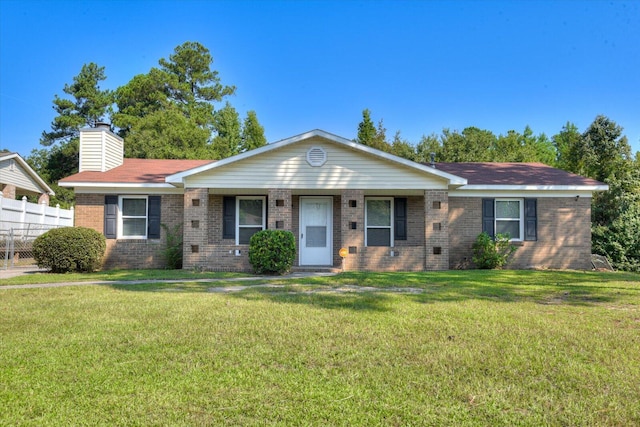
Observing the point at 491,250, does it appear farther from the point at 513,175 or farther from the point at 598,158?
the point at 598,158

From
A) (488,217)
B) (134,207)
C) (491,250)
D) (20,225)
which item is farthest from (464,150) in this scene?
(20,225)

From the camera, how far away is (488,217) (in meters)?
15.1

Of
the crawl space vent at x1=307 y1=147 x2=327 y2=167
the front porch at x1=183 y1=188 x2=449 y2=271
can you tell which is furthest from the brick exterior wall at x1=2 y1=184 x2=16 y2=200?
the crawl space vent at x1=307 y1=147 x2=327 y2=167

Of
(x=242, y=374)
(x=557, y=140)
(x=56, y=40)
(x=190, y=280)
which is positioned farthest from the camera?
(x=557, y=140)

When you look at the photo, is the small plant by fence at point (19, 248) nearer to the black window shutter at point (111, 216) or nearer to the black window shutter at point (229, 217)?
the black window shutter at point (111, 216)

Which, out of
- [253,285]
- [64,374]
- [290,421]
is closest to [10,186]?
[253,285]

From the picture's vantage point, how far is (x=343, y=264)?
1355cm

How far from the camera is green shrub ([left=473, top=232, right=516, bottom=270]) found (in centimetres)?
1430

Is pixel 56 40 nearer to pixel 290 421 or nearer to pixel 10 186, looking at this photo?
pixel 10 186

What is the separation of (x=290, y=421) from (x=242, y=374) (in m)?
0.96

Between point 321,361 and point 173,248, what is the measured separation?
11258 mm

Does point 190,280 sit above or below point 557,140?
below

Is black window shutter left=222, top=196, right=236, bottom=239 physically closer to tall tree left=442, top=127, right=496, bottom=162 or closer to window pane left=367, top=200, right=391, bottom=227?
window pane left=367, top=200, right=391, bottom=227

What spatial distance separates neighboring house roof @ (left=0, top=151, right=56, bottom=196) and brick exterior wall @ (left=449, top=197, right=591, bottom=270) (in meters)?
22.3
